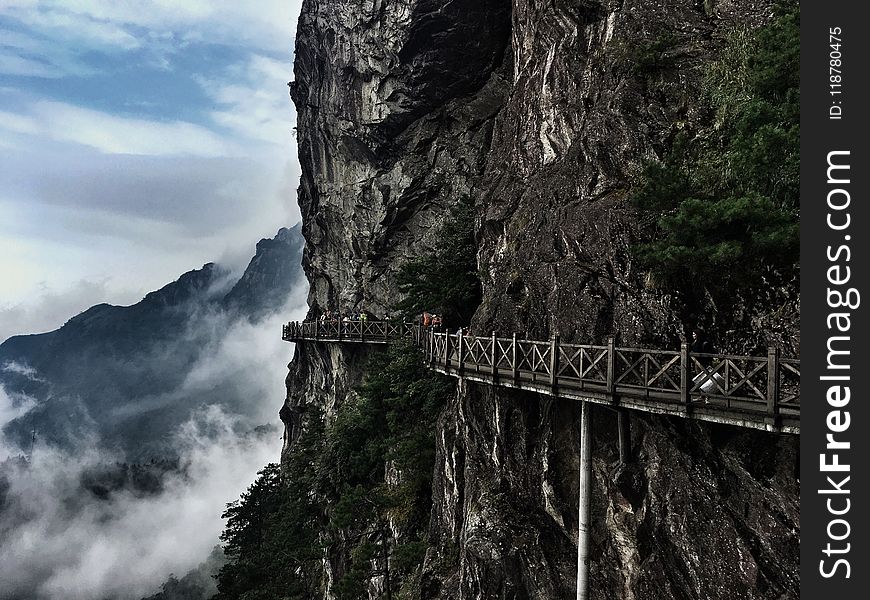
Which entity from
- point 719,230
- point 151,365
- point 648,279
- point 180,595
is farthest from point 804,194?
point 151,365

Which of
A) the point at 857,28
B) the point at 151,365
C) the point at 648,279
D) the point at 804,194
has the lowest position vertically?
the point at 151,365

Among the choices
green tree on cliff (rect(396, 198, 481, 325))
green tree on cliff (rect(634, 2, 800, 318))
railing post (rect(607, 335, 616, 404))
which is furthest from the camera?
green tree on cliff (rect(396, 198, 481, 325))

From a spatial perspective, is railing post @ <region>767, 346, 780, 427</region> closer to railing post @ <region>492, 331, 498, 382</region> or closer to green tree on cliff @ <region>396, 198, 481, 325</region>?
railing post @ <region>492, 331, 498, 382</region>

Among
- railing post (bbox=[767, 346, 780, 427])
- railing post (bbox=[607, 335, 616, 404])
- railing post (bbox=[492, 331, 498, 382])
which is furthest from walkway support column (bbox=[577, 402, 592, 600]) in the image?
railing post (bbox=[767, 346, 780, 427])

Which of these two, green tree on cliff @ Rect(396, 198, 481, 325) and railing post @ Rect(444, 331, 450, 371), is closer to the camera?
railing post @ Rect(444, 331, 450, 371)

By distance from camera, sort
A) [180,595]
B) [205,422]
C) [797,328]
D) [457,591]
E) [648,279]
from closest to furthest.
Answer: [797,328]
[648,279]
[457,591]
[180,595]
[205,422]

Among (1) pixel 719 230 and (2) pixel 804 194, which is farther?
(1) pixel 719 230

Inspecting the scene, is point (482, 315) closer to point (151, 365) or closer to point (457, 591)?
point (457, 591)
